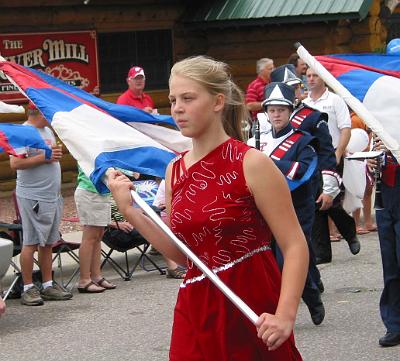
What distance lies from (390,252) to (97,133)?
2.40m

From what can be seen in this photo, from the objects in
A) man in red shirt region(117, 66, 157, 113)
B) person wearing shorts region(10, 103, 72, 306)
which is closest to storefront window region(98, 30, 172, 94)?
man in red shirt region(117, 66, 157, 113)

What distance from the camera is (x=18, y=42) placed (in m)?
15.3

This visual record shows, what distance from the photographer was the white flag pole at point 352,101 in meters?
5.63

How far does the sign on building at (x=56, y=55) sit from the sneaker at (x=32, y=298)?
6702 millimetres

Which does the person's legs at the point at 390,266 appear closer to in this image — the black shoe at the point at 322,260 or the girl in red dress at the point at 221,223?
the girl in red dress at the point at 221,223

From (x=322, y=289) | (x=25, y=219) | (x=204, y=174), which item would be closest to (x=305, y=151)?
(x=322, y=289)

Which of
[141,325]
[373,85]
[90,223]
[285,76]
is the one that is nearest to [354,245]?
[285,76]

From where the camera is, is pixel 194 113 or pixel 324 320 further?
pixel 324 320

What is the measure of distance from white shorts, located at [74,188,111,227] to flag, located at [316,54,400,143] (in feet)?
11.3

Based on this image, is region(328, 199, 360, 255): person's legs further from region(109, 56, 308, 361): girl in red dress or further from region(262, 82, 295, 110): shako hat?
region(109, 56, 308, 361): girl in red dress

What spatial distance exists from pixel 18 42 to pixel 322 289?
7993 mm

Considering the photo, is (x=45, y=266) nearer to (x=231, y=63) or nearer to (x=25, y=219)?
(x=25, y=219)

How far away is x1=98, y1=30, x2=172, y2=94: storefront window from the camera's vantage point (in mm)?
16641

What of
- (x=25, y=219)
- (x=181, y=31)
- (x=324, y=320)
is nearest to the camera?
(x=324, y=320)
